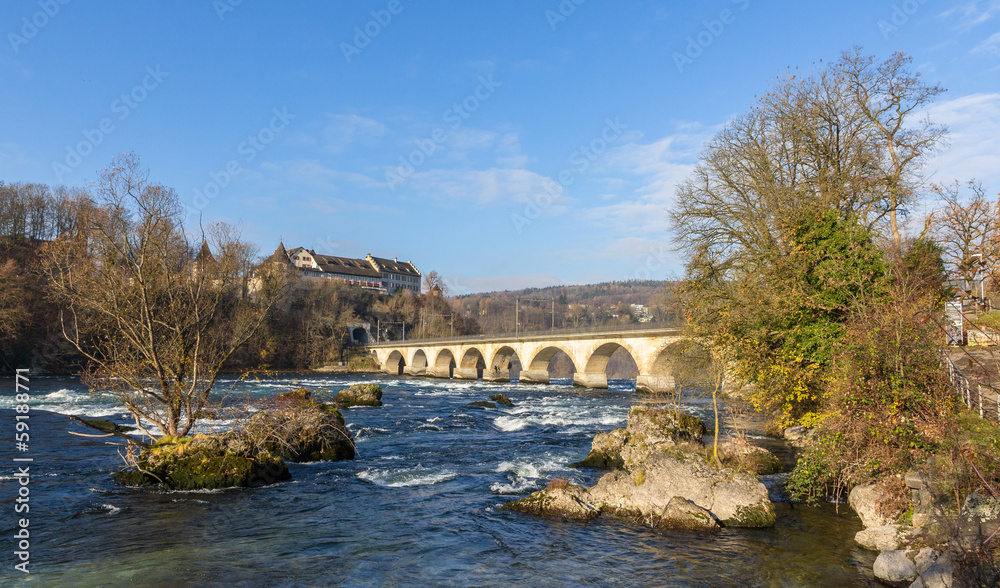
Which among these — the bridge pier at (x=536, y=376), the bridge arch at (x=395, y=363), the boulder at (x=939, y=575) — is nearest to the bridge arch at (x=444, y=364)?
the bridge arch at (x=395, y=363)

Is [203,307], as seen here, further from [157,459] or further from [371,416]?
[371,416]

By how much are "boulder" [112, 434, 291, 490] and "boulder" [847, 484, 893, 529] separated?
11.6 meters

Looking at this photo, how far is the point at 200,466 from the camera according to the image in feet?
40.4

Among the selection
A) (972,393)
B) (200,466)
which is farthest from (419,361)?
(972,393)

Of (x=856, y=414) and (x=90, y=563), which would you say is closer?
(x=90, y=563)

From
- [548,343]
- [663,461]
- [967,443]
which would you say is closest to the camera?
[967,443]

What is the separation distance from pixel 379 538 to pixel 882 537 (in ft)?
25.1

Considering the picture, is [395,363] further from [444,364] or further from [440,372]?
[440,372]

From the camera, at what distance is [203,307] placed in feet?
47.2

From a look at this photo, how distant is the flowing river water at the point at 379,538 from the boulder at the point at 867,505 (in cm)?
33

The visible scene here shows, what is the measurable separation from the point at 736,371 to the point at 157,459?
1404 cm

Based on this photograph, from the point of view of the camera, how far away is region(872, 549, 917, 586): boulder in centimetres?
700

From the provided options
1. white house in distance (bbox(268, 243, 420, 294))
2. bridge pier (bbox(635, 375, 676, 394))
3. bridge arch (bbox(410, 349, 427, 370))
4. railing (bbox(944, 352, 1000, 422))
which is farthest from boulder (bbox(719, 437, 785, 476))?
white house in distance (bbox(268, 243, 420, 294))

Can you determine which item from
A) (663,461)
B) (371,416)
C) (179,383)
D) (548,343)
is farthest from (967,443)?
(548,343)
